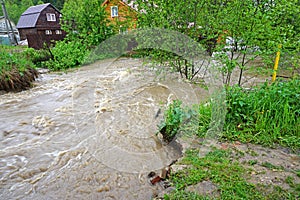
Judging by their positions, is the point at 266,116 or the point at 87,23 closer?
the point at 266,116

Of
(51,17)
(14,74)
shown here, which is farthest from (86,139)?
(51,17)

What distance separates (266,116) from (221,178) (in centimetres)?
143

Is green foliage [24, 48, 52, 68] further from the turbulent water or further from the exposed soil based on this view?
the exposed soil

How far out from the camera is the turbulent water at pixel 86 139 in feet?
8.79

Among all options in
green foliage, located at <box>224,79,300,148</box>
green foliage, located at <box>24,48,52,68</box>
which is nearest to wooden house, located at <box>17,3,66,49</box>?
green foliage, located at <box>24,48,52,68</box>

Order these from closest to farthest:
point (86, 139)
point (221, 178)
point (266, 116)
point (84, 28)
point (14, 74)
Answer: point (221, 178)
point (266, 116)
point (86, 139)
point (14, 74)
point (84, 28)

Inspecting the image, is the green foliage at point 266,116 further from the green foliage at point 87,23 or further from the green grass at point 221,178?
the green foliage at point 87,23

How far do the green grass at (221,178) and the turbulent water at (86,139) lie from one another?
0.39 m

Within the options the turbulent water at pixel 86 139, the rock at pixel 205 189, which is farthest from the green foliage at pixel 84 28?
the rock at pixel 205 189

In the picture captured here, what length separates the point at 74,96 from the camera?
618cm

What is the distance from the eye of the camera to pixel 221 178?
2197 millimetres

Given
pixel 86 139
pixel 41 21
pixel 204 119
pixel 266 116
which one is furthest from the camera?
pixel 41 21

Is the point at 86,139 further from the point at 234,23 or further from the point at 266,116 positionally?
the point at 234,23

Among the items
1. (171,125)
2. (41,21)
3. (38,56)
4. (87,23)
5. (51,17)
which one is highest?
(51,17)
